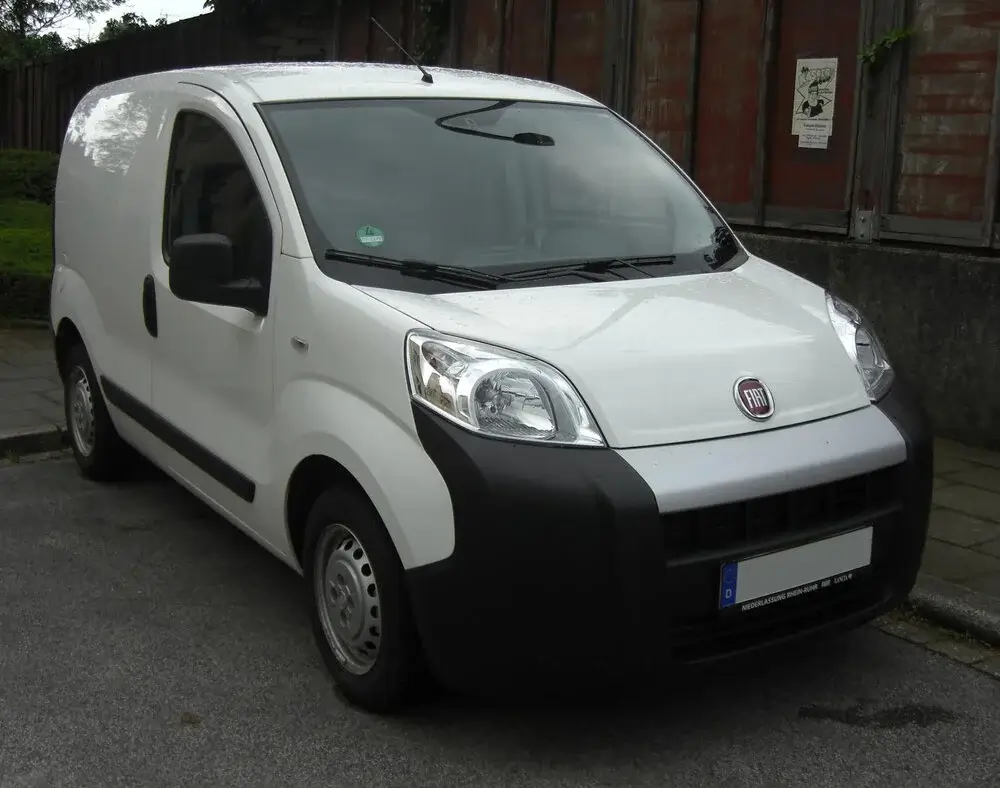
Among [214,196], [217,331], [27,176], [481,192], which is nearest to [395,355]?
[481,192]

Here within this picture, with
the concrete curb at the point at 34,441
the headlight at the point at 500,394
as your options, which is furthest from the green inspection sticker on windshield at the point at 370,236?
the concrete curb at the point at 34,441

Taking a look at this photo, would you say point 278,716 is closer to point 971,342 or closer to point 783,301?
point 783,301

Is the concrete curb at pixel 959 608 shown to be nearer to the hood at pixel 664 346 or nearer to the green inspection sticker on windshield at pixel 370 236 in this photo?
the hood at pixel 664 346

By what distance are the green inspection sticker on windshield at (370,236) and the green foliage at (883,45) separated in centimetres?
444

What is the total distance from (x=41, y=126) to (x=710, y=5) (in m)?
14.9

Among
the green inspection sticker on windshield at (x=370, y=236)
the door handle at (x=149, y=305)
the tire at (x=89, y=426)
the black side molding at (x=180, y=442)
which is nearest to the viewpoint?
the green inspection sticker on windshield at (x=370, y=236)

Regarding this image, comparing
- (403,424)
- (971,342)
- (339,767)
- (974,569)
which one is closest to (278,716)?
(339,767)

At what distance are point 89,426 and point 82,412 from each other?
105mm

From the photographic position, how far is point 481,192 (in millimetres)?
4117

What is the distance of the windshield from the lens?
153 inches

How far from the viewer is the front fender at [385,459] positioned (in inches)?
124

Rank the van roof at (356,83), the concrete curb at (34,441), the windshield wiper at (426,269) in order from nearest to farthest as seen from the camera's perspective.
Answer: the windshield wiper at (426,269) < the van roof at (356,83) < the concrete curb at (34,441)

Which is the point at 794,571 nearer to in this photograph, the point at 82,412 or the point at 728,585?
the point at 728,585

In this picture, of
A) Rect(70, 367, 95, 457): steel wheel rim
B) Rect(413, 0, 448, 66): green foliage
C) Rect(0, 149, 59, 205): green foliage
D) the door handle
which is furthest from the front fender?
Rect(0, 149, 59, 205): green foliage
